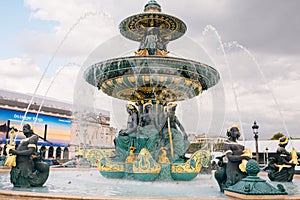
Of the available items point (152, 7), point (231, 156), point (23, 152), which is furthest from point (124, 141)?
point (152, 7)

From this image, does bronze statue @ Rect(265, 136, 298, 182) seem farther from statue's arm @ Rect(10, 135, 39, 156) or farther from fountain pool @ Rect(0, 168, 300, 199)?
statue's arm @ Rect(10, 135, 39, 156)

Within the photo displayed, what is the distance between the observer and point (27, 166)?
7.40 m

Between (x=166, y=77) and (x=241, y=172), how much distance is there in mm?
4481

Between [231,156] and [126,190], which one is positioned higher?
[231,156]

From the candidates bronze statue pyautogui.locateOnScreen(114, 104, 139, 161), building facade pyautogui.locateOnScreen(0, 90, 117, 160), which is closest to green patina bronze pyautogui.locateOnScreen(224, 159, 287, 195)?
bronze statue pyautogui.locateOnScreen(114, 104, 139, 161)

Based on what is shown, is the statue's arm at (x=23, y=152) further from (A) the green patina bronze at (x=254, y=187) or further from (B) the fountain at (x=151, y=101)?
(A) the green patina bronze at (x=254, y=187)

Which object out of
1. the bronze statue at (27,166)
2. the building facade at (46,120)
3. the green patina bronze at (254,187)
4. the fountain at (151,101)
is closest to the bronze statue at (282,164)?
the fountain at (151,101)

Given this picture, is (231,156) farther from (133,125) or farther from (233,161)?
(133,125)

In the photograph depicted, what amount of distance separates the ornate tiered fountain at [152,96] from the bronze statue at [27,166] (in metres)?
3.04

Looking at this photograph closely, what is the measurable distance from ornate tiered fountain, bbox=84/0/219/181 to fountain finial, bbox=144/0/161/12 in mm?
43

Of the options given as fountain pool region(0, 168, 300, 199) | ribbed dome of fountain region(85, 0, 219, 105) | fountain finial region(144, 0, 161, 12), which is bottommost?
fountain pool region(0, 168, 300, 199)

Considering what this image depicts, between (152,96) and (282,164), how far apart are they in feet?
15.5

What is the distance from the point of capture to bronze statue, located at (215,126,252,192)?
22.6ft

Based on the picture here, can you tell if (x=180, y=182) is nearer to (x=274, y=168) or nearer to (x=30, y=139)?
(x=274, y=168)
